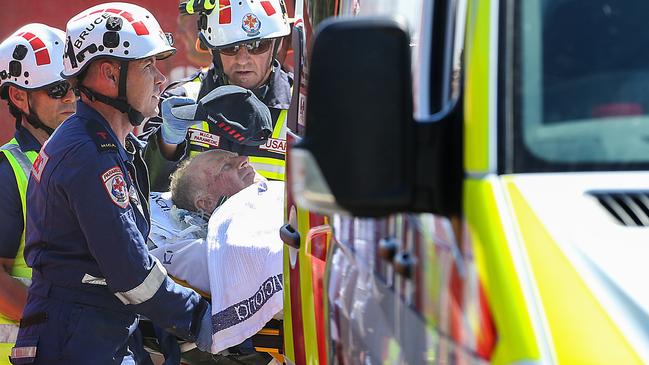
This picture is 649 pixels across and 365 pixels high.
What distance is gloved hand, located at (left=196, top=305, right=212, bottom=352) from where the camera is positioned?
176 inches

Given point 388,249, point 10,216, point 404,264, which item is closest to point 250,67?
point 10,216

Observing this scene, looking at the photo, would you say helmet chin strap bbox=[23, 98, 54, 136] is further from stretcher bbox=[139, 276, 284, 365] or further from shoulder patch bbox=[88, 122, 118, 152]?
shoulder patch bbox=[88, 122, 118, 152]

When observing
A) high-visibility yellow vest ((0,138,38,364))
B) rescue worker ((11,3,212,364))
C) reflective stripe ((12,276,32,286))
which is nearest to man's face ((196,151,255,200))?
high-visibility yellow vest ((0,138,38,364))

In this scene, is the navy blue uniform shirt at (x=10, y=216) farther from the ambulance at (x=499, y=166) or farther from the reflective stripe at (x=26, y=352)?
→ the ambulance at (x=499, y=166)

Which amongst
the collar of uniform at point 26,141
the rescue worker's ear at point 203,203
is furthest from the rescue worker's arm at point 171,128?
the collar of uniform at point 26,141

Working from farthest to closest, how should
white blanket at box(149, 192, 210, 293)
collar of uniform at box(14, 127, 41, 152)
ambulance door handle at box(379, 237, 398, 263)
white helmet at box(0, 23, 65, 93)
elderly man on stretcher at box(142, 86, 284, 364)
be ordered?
1. white helmet at box(0, 23, 65, 93)
2. collar of uniform at box(14, 127, 41, 152)
3. white blanket at box(149, 192, 210, 293)
4. elderly man on stretcher at box(142, 86, 284, 364)
5. ambulance door handle at box(379, 237, 398, 263)

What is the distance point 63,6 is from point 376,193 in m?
7.88

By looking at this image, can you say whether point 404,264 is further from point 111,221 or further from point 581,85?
point 111,221

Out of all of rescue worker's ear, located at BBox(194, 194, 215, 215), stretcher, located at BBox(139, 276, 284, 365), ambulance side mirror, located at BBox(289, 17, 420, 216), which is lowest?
stretcher, located at BBox(139, 276, 284, 365)

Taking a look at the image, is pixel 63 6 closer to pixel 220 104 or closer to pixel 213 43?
pixel 213 43

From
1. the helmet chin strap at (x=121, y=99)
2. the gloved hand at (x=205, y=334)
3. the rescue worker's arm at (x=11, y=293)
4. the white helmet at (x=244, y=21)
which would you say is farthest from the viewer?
the white helmet at (x=244, y=21)

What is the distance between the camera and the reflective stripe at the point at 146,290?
3.99 metres

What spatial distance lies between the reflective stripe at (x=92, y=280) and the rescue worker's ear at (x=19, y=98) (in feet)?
5.13

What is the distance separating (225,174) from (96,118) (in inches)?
62.2
